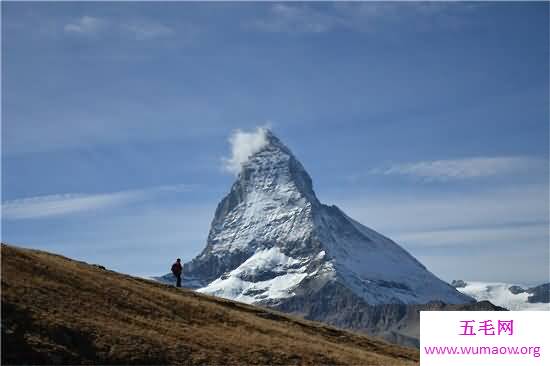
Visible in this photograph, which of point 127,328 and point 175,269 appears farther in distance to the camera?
point 175,269

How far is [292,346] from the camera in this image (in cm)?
4547

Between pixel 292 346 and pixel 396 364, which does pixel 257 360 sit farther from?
pixel 396 364

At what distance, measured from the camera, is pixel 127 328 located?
40.9m

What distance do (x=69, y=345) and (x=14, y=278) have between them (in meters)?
6.39

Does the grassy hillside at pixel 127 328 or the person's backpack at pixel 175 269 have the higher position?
the person's backpack at pixel 175 269

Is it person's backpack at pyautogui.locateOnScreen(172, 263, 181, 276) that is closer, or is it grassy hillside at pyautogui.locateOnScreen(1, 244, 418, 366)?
grassy hillside at pyautogui.locateOnScreen(1, 244, 418, 366)

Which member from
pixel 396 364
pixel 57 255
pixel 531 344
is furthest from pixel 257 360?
pixel 57 255

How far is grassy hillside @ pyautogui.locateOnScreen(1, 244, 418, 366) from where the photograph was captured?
37000 millimetres

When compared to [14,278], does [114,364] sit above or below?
below

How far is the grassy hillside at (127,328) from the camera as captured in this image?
3700 centimetres

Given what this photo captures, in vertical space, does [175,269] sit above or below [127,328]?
above

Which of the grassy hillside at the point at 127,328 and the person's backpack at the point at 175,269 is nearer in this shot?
the grassy hillside at the point at 127,328

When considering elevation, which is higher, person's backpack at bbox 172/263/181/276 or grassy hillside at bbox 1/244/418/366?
person's backpack at bbox 172/263/181/276

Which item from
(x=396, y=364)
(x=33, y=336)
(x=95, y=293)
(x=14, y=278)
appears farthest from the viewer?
(x=396, y=364)
